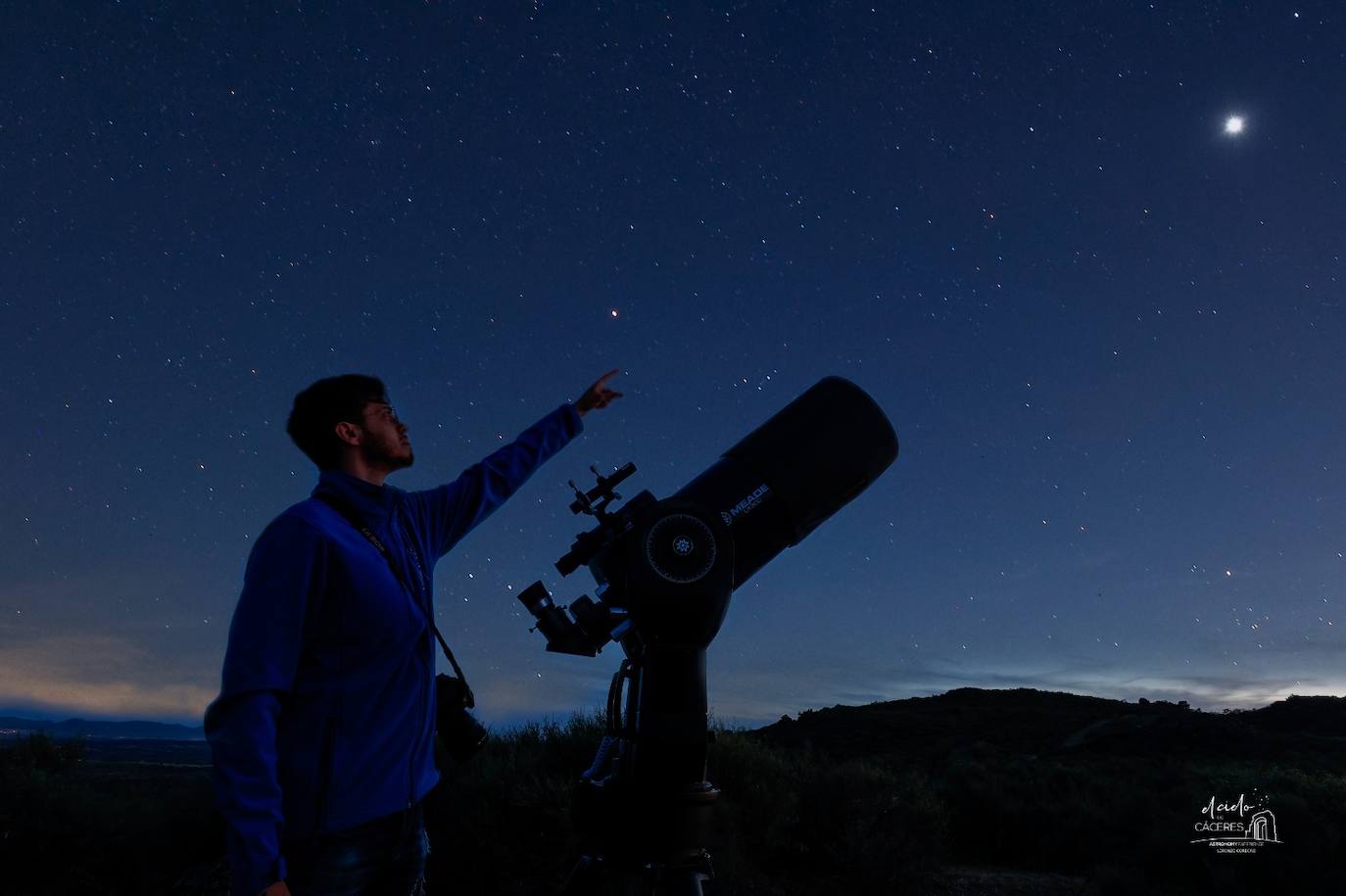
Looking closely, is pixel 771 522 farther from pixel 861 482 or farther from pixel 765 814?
pixel 765 814

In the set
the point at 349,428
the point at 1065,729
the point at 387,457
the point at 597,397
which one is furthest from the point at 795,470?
the point at 1065,729

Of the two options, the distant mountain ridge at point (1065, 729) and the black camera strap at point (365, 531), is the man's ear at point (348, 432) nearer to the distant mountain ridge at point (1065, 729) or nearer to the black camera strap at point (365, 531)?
the black camera strap at point (365, 531)

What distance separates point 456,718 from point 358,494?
0.78 meters

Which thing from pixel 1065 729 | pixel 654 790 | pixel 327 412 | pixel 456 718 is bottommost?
pixel 1065 729

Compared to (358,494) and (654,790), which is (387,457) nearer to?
(358,494)

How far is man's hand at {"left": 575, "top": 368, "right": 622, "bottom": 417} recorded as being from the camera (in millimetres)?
3508

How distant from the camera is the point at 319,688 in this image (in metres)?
2.06

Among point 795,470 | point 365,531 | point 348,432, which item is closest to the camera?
Result: point 365,531

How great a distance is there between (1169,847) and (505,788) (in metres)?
7.89

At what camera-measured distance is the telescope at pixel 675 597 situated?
2.51 meters

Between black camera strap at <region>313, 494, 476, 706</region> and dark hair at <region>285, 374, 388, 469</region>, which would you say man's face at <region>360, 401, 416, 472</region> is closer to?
dark hair at <region>285, 374, 388, 469</region>

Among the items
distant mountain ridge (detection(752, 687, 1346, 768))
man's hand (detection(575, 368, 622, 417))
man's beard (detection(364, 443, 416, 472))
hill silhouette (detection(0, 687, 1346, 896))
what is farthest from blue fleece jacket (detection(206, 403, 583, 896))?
distant mountain ridge (detection(752, 687, 1346, 768))

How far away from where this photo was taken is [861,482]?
3.71m

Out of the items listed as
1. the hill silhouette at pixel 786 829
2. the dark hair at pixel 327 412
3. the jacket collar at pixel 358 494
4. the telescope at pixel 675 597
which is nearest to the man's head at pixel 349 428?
the dark hair at pixel 327 412
